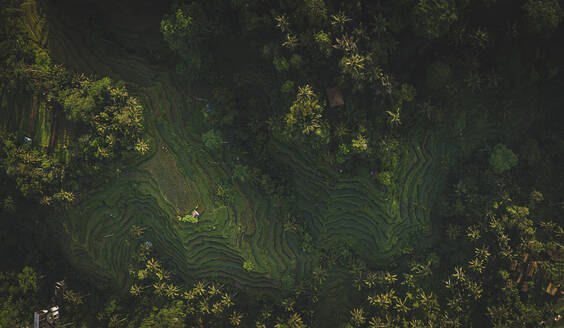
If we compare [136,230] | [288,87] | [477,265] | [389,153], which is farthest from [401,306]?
[136,230]

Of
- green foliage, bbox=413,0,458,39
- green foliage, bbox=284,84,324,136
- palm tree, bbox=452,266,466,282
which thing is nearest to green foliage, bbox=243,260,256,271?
green foliage, bbox=284,84,324,136

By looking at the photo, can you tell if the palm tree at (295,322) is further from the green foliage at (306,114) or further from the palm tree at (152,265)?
the green foliage at (306,114)

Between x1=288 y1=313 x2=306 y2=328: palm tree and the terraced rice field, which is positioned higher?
the terraced rice field

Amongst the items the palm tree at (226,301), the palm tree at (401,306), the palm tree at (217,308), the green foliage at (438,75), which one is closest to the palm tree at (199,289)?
the palm tree at (217,308)

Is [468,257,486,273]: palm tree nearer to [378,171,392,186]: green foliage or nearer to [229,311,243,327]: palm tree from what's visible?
[378,171,392,186]: green foliage

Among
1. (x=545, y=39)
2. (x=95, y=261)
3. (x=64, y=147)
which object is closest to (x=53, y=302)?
(x=95, y=261)

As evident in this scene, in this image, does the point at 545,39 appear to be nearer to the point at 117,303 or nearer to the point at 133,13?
the point at 133,13
